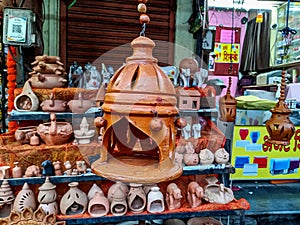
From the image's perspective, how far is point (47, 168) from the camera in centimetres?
227

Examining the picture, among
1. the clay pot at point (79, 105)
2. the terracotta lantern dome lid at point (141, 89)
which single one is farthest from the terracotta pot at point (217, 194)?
the terracotta lantern dome lid at point (141, 89)

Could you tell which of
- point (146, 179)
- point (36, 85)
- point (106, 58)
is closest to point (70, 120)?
point (36, 85)

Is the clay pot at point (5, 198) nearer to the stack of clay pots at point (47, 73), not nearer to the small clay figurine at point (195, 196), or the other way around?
the stack of clay pots at point (47, 73)

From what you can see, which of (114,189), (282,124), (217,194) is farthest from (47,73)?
(282,124)

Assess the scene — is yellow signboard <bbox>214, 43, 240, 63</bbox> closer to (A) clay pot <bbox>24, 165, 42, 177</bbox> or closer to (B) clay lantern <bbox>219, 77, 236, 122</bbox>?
(B) clay lantern <bbox>219, 77, 236, 122</bbox>

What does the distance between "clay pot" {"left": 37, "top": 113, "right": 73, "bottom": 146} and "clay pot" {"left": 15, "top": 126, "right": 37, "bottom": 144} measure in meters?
0.12

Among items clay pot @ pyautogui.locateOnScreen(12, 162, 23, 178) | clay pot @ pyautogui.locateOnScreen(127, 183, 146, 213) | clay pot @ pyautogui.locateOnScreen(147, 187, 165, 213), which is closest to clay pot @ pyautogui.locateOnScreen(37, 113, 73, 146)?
clay pot @ pyautogui.locateOnScreen(12, 162, 23, 178)

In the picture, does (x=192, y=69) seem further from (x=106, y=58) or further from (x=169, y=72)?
(x=106, y=58)

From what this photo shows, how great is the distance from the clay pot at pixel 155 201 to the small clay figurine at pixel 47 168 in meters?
0.93

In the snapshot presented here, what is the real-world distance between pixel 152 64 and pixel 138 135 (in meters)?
0.50

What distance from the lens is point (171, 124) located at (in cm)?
105

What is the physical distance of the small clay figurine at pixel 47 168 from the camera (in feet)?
7.43

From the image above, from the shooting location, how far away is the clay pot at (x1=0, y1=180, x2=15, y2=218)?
219 centimetres

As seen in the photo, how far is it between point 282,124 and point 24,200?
2355 millimetres
